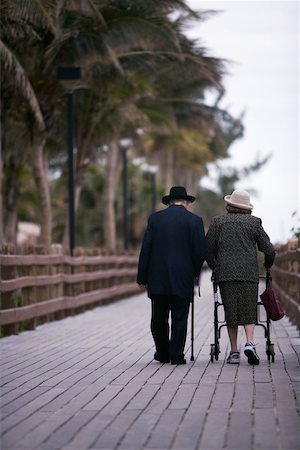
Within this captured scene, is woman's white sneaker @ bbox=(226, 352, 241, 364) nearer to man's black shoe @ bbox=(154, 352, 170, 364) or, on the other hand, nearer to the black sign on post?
man's black shoe @ bbox=(154, 352, 170, 364)

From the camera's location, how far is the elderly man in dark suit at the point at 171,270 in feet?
38.5

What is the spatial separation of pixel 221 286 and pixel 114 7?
1343cm

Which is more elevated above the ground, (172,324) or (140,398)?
(172,324)

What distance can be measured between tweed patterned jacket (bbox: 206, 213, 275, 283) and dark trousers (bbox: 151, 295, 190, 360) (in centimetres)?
52

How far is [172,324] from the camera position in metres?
11.8

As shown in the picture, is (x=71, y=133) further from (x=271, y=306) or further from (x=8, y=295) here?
(x=271, y=306)

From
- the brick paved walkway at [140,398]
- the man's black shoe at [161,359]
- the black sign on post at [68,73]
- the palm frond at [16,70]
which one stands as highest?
the black sign on post at [68,73]

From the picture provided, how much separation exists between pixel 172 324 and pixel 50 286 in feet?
25.1

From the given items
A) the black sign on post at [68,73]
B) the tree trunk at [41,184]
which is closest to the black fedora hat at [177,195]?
the black sign on post at [68,73]

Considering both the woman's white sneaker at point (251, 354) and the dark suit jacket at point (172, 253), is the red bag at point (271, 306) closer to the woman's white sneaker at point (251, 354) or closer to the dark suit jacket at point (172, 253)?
the woman's white sneaker at point (251, 354)

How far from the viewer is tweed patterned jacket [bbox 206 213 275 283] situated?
453 inches

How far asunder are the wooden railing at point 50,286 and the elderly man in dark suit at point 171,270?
12.4 feet

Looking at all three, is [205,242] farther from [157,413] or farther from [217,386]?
[157,413]

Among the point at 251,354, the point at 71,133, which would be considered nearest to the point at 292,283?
the point at 251,354
